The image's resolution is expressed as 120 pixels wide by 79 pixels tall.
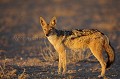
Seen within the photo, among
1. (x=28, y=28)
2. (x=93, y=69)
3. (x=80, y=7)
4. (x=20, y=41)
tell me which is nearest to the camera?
(x=93, y=69)

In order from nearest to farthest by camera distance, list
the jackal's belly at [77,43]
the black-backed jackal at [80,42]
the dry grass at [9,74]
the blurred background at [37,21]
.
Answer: the dry grass at [9,74], the black-backed jackal at [80,42], the jackal's belly at [77,43], the blurred background at [37,21]

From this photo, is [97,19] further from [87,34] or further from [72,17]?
[87,34]

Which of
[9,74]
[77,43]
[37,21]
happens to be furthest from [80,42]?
[37,21]

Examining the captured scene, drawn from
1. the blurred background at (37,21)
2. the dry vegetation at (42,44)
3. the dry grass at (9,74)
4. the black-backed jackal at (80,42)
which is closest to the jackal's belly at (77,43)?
the black-backed jackal at (80,42)

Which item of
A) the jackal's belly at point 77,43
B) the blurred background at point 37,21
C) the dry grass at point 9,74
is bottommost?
the dry grass at point 9,74

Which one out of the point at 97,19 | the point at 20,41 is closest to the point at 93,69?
the point at 20,41

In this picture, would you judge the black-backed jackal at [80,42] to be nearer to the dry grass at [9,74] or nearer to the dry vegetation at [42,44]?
the dry vegetation at [42,44]

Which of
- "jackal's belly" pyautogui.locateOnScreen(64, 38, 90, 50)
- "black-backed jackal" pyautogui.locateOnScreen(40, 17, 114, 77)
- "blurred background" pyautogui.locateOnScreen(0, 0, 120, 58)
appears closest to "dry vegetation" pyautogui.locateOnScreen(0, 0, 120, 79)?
"blurred background" pyautogui.locateOnScreen(0, 0, 120, 58)

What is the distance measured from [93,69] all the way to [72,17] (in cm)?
1547

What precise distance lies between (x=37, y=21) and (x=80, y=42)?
1415cm

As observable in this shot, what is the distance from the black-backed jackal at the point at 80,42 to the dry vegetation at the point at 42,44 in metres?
0.43

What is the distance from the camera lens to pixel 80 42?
10789 millimetres

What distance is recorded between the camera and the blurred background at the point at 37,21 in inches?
615

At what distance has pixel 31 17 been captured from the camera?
88.8ft
